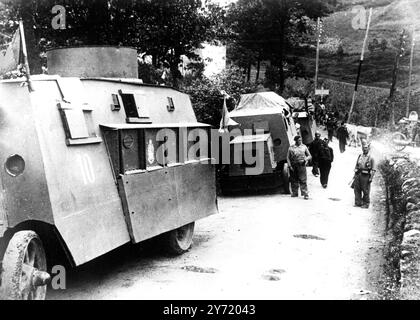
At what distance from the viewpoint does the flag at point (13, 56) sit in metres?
6.53

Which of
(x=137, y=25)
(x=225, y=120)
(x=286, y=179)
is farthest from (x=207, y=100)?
(x=286, y=179)

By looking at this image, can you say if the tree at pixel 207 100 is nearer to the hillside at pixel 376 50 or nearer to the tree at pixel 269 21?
the tree at pixel 269 21

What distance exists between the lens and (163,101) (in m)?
9.05

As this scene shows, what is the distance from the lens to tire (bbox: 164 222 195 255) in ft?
28.6

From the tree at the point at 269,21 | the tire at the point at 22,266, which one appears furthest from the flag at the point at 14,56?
the tree at the point at 269,21

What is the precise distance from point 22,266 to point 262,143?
416 inches

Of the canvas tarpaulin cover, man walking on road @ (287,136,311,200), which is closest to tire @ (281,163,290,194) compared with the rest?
man walking on road @ (287,136,311,200)

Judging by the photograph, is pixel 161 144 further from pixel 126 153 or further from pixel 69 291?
pixel 69 291

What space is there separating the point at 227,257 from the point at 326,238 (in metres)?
2.28

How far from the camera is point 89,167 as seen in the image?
6641 mm

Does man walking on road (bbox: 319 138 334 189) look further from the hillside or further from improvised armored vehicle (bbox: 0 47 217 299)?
the hillside

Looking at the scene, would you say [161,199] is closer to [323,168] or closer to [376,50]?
[323,168]

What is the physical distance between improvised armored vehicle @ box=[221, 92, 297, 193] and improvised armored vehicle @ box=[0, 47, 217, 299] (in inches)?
237
